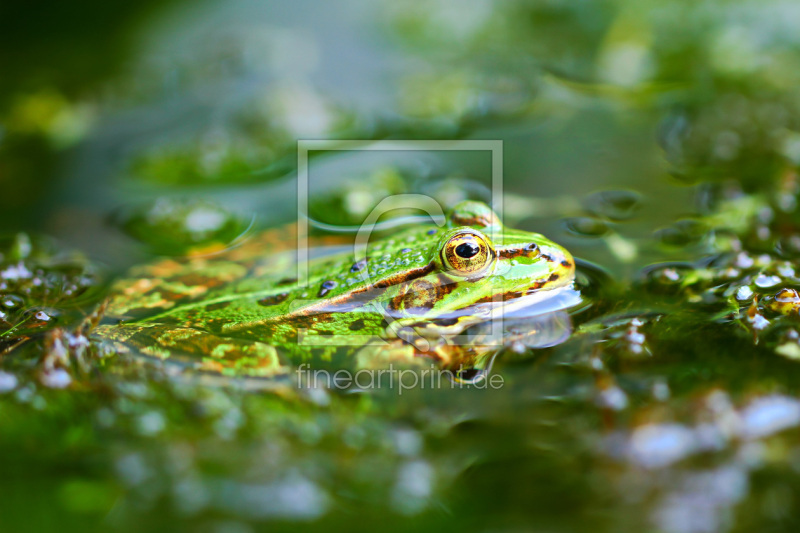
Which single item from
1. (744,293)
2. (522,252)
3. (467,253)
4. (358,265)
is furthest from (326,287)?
(744,293)

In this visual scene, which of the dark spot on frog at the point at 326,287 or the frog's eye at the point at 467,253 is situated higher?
the frog's eye at the point at 467,253

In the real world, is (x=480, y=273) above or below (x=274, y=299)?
above

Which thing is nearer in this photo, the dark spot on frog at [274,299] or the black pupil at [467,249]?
the black pupil at [467,249]

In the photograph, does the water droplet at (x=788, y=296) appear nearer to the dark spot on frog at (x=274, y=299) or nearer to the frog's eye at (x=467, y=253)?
the frog's eye at (x=467, y=253)

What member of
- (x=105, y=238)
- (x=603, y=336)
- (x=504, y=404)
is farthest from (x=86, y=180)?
(x=603, y=336)

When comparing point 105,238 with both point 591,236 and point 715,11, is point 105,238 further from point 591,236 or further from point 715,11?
point 715,11

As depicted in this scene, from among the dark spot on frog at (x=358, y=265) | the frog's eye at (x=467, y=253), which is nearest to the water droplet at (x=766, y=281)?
the frog's eye at (x=467, y=253)

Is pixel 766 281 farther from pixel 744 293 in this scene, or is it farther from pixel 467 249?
pixel 467 249
